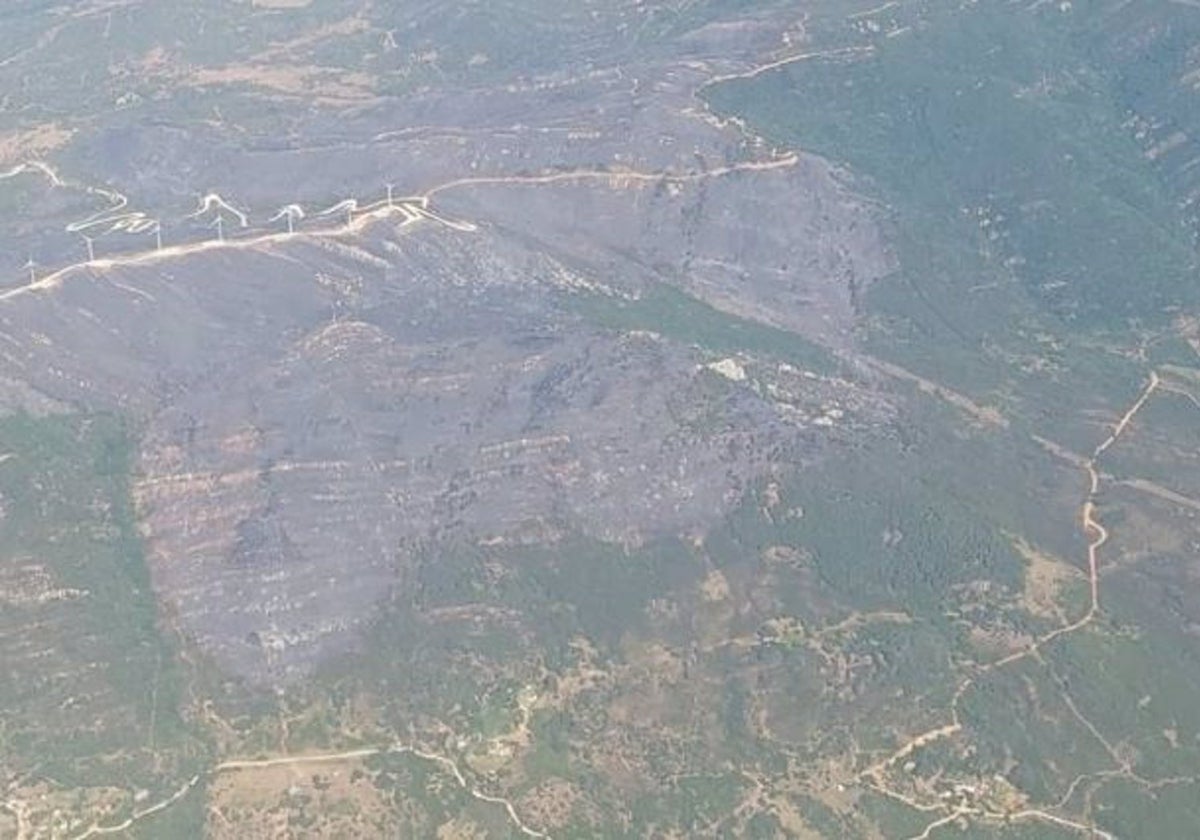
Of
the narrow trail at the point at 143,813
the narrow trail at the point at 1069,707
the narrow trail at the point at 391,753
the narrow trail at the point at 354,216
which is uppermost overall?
the narrow trail at the point at 354,216

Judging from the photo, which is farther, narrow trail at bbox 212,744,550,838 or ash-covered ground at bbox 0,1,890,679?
ash-covered ground at bbox 0,1,890,679

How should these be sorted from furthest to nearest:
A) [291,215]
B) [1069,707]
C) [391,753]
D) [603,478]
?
[291,215] → [603,478] → [1069,707] → [391,753]

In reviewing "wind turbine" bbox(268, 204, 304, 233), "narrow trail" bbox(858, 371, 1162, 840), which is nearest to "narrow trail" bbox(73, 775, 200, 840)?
"narrow trail" bbox(858, 371, 1162, 840)

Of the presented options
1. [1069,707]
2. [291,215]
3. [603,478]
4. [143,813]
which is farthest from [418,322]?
[1069,707]

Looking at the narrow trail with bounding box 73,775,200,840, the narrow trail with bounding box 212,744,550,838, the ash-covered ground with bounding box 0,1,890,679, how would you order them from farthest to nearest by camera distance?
the ash-covered ground with bounding box 0,1,890,679, the narrow trail with bounding box 212,744,550,838, the narrow trail with bounding box 73,775,200,840

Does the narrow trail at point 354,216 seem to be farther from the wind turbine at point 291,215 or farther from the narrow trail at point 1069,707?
the narrow trail at point 1069,707

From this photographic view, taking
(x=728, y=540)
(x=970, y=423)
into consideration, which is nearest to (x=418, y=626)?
(x=728, y=540)

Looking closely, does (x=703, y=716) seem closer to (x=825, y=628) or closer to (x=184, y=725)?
(x=825, y=628)

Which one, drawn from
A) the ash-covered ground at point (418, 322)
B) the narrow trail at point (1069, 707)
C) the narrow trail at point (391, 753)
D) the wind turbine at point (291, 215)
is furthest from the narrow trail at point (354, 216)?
the narrow trail at point (391, 753)

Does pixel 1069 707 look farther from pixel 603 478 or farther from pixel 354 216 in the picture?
pixel 354 216

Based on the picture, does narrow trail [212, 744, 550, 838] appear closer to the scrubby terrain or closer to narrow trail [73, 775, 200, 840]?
the scrubby terrain

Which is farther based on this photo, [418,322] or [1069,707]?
[418,322]
